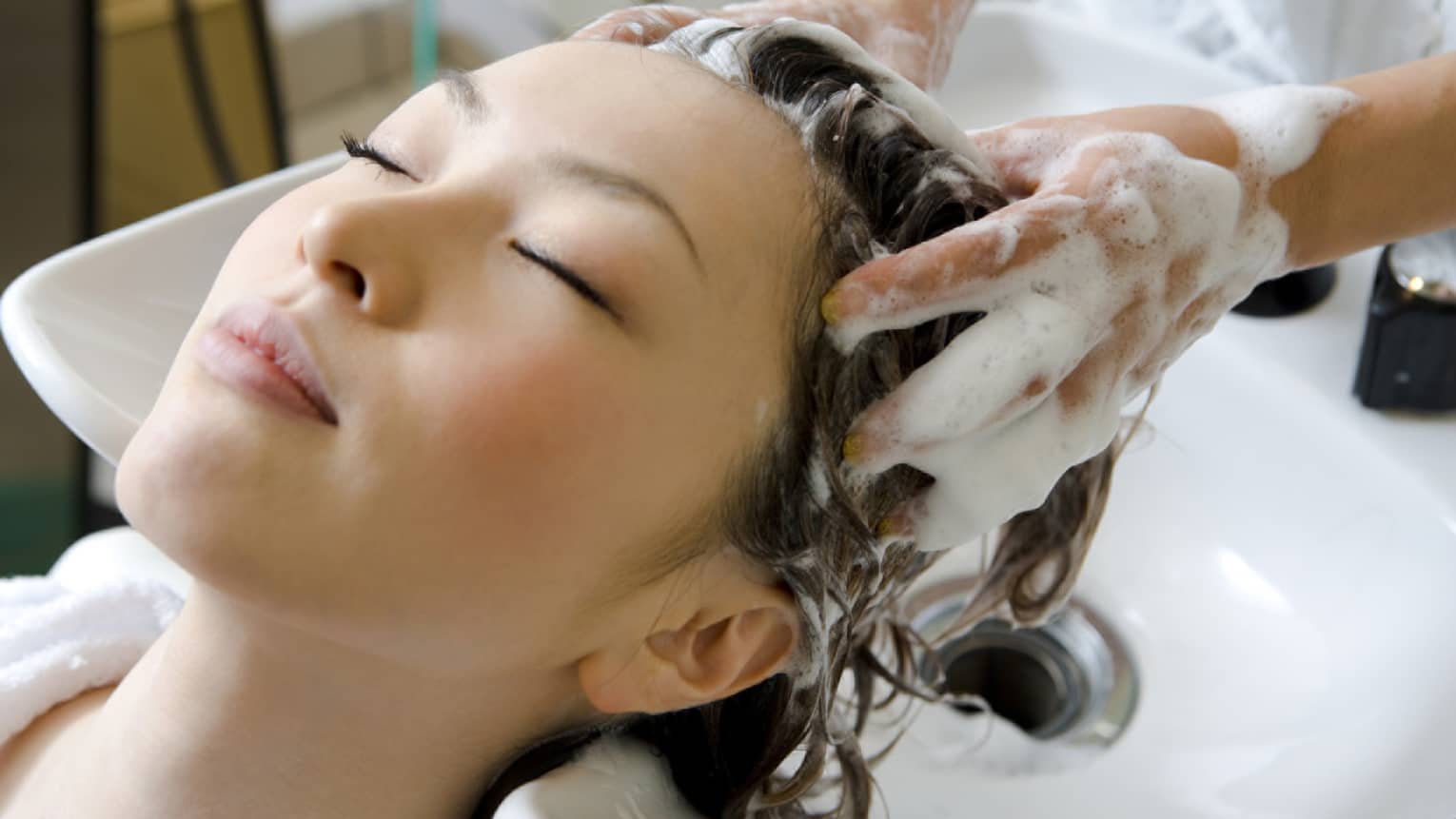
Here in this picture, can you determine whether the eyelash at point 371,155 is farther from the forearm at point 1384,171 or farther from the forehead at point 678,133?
the forearm at point 1384,171

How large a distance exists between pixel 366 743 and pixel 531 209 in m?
0.35

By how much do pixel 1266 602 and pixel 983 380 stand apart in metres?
0.51

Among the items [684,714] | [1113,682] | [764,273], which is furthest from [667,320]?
[1113,682]

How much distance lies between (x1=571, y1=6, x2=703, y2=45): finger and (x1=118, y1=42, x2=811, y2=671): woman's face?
5.6 inches

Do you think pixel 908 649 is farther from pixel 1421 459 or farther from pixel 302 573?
pixel 302 573

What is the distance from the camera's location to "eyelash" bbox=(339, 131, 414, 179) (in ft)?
2.72

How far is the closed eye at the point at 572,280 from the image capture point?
743 mm

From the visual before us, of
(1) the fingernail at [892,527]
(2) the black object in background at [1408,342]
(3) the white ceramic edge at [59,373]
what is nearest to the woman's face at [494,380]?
(1) the fingernail at [892,527]

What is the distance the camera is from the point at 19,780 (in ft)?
3.26

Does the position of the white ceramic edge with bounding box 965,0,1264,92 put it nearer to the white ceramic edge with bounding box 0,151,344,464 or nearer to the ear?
the ear

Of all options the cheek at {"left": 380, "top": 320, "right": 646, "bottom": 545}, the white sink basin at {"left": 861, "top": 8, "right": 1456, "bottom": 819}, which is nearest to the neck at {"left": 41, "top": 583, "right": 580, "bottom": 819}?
the cheek at {"left": 380, "top": 320, "right": 646, "bottom": 545}

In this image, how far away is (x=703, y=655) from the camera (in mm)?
878

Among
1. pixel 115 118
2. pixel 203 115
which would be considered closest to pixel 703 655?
pixel 203 115

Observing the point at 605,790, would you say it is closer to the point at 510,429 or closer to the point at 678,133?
the point at 510,429
